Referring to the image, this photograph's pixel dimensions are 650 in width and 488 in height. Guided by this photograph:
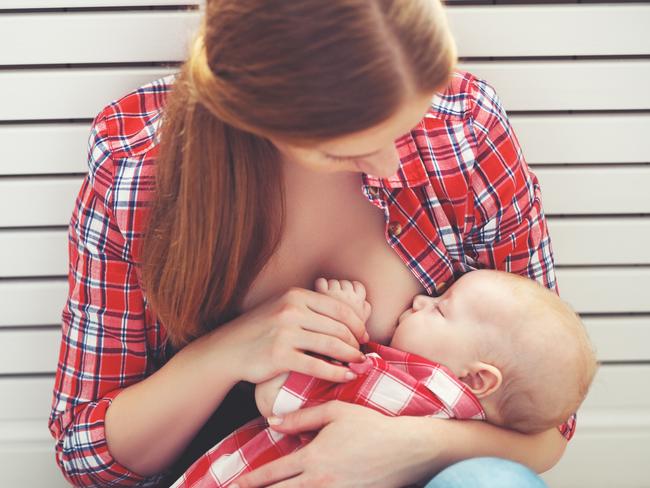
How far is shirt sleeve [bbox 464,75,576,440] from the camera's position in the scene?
134 centimetres

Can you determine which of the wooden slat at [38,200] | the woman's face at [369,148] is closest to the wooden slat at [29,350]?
the wooden slat at [38,200]

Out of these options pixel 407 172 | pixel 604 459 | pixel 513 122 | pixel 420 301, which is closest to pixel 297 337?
pixel 420 301

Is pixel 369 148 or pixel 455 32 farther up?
pixel 455 32

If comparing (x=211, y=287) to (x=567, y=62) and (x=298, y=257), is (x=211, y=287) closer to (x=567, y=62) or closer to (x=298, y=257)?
(x=298, y=257)

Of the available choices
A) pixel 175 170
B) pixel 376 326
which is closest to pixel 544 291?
pixel 376 326

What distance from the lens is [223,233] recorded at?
3.88 feet

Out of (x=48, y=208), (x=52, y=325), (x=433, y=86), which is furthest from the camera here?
(x=52, y=325)

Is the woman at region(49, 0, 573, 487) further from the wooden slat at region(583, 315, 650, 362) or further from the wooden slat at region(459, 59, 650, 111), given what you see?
the wooden slat at region(583, 315, 650, 362)

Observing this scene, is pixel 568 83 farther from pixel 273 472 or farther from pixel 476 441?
pixel 273 472

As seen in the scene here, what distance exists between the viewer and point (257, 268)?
1.31 m

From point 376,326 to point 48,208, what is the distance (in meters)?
0.85

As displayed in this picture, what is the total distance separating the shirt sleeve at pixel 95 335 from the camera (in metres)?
1.30

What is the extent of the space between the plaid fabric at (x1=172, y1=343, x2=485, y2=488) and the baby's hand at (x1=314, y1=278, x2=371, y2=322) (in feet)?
0.25

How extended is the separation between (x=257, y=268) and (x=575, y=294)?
3.07ft
